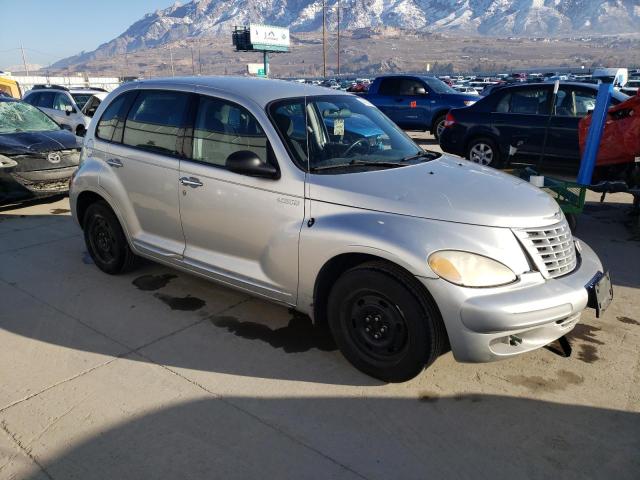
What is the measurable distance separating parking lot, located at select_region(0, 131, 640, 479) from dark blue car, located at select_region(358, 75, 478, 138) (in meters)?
9.64

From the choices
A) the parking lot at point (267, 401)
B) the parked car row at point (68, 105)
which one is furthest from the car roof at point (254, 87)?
the parked car row at point (68, 105)

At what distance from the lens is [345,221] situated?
314 centimetres

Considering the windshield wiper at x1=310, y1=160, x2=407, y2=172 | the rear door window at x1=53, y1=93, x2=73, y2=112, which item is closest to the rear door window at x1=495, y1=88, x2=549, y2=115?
the windshield wiper at x1=310, y1=160, x2=407, y2=172

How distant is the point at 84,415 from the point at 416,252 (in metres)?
2.03

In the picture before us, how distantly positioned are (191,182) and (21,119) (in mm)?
6027

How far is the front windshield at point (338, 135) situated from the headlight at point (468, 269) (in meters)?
0.98

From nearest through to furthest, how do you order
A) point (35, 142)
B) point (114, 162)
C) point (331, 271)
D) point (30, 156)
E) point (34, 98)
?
point (331, 271) < point (114, 162) < point (30, 156) < point (35, 142) < point (34, 98)

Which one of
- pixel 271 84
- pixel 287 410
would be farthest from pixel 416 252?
pixel 271 84

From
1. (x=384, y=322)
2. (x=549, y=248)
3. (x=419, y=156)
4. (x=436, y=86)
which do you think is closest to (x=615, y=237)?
(x=419, y=156)

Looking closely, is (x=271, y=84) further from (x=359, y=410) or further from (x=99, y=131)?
(x=359, y=410)

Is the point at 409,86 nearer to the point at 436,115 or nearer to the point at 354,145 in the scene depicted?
the point at 436,115

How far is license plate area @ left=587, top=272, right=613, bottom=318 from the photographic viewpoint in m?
3.09

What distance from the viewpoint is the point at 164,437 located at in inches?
108

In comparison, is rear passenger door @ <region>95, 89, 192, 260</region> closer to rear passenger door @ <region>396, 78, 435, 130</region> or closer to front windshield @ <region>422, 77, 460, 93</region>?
rear passenger door @ <region>396, 78, 435, 130</region>
